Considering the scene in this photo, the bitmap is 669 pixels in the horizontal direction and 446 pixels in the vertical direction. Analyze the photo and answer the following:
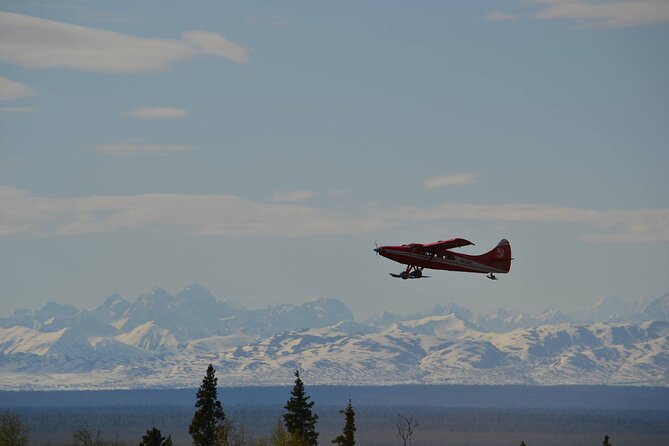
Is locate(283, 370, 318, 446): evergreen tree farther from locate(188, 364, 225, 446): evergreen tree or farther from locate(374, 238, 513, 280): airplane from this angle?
locate(374, 238, 513, 280): airplane

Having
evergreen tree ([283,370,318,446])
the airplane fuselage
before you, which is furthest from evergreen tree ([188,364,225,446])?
the airplane fuselage

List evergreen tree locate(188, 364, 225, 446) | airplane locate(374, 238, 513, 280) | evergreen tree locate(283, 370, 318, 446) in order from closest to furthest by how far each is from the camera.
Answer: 1. airplane locate(374, 238, 513, 280)
2. evergreen tree locate(188, 364, 225, 446)
3. evergreen tree locate(283, 370, 318, 446)

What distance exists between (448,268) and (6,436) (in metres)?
104

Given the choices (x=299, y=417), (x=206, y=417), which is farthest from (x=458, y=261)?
(x=299, y=417)

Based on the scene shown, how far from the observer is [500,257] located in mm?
120875

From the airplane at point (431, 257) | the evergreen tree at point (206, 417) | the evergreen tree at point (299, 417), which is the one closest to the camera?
the airplane at point (431, 257)

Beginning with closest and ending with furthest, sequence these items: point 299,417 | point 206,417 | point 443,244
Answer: point 443,244
point 206,417
point 299,417

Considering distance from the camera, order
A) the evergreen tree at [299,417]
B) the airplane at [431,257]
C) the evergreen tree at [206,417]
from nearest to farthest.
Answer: the airplane at [431,257] → the evergreen tree at [206,417] → the evergreen tree at [299,417]

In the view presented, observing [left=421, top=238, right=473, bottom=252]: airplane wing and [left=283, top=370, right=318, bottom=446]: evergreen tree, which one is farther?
[left=283, top=370, right=318, bottom=446]: evergreen tree

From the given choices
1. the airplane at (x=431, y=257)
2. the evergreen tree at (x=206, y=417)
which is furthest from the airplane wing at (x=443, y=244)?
the evergreen tree at (x=206, y=417)

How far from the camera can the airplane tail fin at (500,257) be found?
395 ft

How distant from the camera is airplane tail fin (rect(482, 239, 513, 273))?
12038 centimetres

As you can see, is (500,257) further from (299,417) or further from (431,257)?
(299,417)

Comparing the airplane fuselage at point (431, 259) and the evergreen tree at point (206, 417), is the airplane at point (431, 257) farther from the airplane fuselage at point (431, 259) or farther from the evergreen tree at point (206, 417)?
the evergreen tree at point (206, 417)
